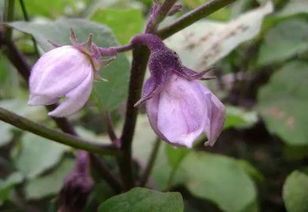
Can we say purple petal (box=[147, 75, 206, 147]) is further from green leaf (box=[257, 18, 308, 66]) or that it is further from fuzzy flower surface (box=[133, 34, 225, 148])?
green leaf (box=[257, 18, 308, 66])

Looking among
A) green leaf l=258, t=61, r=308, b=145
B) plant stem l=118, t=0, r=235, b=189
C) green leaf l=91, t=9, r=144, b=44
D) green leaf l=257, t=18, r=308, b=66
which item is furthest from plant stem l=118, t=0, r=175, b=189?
green leaf l=257, t=18, r=308, b=66

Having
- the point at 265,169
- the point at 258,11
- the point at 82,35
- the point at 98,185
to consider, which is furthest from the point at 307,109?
the point at 82,35

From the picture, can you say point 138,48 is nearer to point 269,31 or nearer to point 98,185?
point 98,185

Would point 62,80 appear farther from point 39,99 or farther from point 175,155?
point 175,155

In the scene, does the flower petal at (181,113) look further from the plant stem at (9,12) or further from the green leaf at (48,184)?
the green leaf at (48,184)

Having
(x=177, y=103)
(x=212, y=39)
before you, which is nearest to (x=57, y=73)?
(x=177, y=103)

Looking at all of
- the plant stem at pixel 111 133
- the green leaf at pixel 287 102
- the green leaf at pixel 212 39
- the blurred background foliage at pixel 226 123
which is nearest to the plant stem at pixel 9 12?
the blurred background foliage at pixel 226 123
